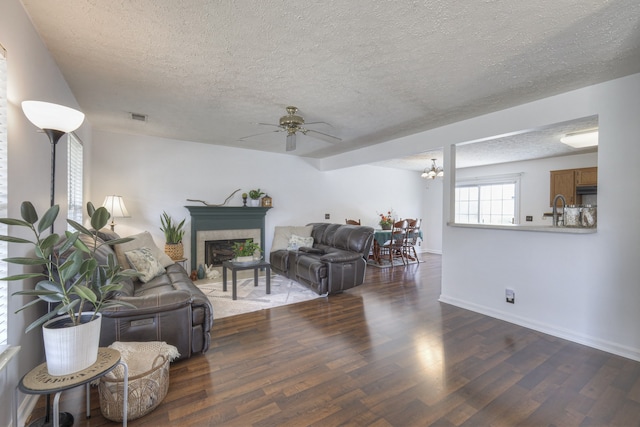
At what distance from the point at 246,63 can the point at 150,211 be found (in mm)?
3605

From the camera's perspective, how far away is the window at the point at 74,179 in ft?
10.2

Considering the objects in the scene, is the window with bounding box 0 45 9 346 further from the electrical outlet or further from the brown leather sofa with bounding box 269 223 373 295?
the electrical outlet

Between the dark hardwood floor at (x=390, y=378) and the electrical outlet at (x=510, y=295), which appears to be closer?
the dark hardwood floor at (x=390, y=378)

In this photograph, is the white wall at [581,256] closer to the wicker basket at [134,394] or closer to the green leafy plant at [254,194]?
the wicker basket at [134,394]

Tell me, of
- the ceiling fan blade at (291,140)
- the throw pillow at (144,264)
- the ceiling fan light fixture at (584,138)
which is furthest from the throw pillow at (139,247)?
the ceiling fan light fixture at (584,138)

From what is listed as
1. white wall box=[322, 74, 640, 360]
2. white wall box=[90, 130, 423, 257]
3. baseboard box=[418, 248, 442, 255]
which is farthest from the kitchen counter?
baseboard box=[418, 248, 442, 255]

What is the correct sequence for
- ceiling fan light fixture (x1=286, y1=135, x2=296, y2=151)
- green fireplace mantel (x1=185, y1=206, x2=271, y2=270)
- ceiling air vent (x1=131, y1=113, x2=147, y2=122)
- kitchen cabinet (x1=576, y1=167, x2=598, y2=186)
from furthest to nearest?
green fireplace mantel (x1=185, y1=206, x2=271, y2=270)
kitchen cabinet (x1=576, y1=167, x2=598, y2=186)
ceiling air vent (x1=131, y1=113, x2=147, y2=122)
ceiling fan light fixture (x1=286, y1=135, x2=296, y2=151)

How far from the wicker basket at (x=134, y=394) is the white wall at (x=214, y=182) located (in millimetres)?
3597

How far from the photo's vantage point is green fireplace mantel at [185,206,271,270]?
519cm

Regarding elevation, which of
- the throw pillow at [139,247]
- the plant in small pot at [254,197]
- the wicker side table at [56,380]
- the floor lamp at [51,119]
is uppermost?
the floor lamp at [51,119]

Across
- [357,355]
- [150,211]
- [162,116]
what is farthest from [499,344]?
[150,211]

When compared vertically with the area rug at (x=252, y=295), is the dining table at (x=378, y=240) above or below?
above

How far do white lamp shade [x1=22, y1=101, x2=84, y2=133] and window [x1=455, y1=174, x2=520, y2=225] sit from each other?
21.5ft

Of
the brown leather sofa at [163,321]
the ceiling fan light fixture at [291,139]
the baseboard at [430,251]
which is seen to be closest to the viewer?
the brown leather sofa at [163,321]
